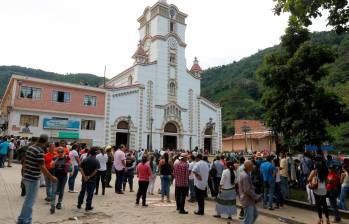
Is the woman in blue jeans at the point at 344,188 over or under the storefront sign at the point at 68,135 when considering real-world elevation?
under

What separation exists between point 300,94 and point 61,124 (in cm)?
2234

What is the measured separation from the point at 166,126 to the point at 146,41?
11448mm

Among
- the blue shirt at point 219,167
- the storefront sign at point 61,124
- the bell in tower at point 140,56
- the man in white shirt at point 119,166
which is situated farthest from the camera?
the bell in tower at point 140,56

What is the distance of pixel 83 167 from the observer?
8586 millimetres

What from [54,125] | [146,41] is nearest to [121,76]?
[146,41]

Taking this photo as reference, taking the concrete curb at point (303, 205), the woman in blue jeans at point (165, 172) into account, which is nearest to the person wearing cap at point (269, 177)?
the concrete curb at point (303, 205)

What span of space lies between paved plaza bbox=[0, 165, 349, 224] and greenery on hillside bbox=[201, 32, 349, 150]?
35648 mm

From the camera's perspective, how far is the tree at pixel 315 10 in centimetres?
802

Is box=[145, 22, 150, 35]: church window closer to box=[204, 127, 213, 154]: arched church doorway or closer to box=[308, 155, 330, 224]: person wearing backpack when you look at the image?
box=[204, 127, 213, 154]: arched church doorway

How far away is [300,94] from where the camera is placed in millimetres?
13602

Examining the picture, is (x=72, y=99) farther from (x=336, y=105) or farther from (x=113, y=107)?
(x=336, y=105)

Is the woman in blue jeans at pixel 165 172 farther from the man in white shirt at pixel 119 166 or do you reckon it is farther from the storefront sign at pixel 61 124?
the storefront sign at pixel 61 124

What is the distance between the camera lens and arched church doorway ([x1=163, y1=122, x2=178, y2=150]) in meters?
36.6

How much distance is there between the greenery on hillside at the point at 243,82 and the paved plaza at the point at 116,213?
117ft
